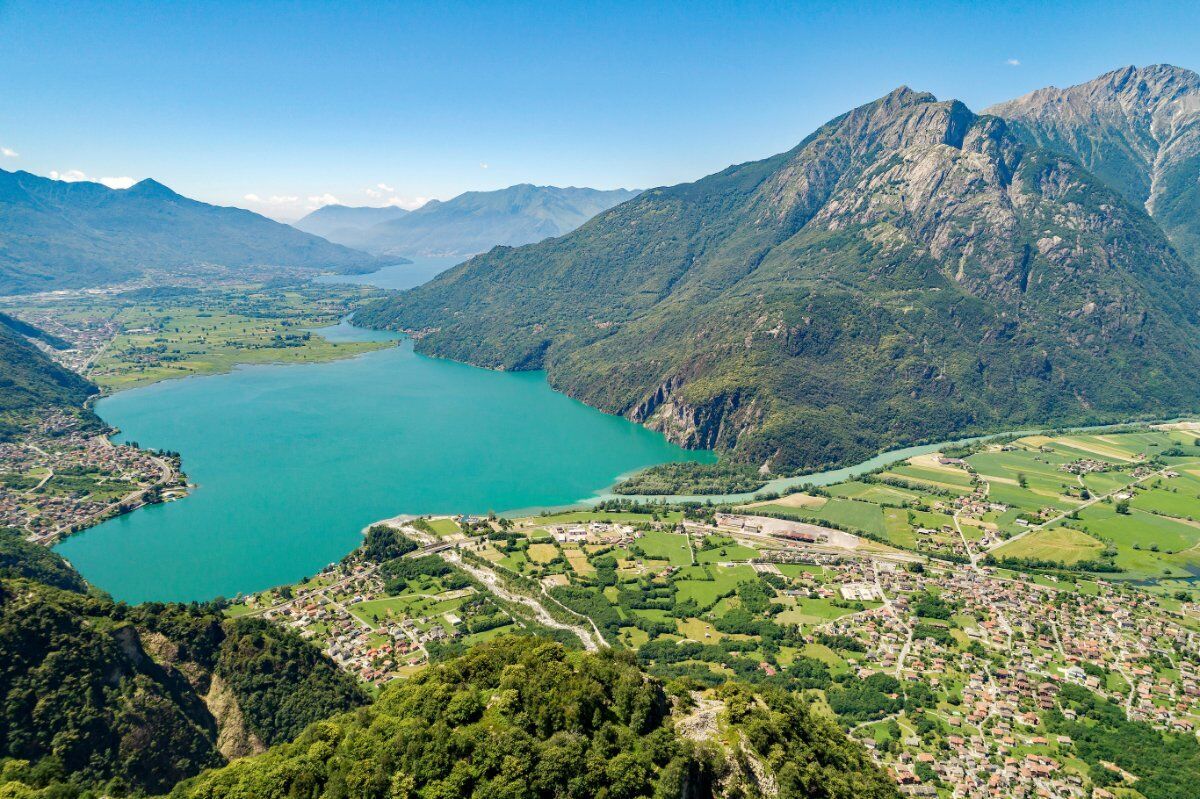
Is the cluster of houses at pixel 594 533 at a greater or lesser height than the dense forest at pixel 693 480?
lesser

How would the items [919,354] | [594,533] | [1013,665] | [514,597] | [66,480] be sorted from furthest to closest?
[919,354] < [66,480] < [594,533] < [514,597] < [1013,665]

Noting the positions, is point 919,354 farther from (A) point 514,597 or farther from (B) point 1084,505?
(A) point 514,597

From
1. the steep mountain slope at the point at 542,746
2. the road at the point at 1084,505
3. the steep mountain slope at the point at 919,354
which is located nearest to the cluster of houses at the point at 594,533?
the steep mountain slope at the point at 919,354

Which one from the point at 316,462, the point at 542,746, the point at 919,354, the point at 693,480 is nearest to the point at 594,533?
the point at 693,480

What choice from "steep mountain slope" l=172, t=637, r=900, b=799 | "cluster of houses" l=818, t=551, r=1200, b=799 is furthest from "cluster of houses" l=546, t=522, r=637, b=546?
"steep mountain slope" l=172, t=637, r=900, b=799

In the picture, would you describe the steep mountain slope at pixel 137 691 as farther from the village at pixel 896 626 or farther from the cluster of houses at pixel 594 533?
the cluster of houses at pixel 594 533
